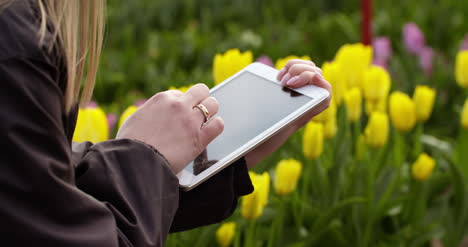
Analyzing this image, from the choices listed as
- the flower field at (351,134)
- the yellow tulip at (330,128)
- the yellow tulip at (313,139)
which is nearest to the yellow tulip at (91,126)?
the flower field at (351,134)

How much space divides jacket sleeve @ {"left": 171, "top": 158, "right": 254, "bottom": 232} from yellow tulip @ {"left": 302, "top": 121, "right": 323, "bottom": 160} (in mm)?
521

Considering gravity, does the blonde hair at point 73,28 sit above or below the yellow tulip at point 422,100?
above

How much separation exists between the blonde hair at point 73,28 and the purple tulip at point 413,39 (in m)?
2.27

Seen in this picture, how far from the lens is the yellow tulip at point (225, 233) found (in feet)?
5.24

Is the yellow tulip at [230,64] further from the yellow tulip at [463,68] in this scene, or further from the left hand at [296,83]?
the yellow tulip at [463,68]

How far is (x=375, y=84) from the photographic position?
6.47ft

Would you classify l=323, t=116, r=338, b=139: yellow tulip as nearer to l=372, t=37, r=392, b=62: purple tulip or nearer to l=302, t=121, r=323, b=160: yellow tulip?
l=302, t=121, r=323, b=160: yellow tulip

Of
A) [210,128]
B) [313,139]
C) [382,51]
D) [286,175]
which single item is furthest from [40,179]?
[382,51]

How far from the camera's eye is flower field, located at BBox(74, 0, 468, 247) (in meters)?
1.73

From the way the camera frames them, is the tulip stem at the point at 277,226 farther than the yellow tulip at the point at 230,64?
No

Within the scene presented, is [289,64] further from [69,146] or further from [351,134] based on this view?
[351,134]

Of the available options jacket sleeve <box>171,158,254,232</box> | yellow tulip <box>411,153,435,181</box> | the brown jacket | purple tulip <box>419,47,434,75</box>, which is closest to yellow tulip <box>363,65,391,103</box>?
yellow tulip <box>411,153,435,181</box>

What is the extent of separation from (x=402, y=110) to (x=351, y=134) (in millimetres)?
300

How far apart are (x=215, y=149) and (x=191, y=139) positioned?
16cm
